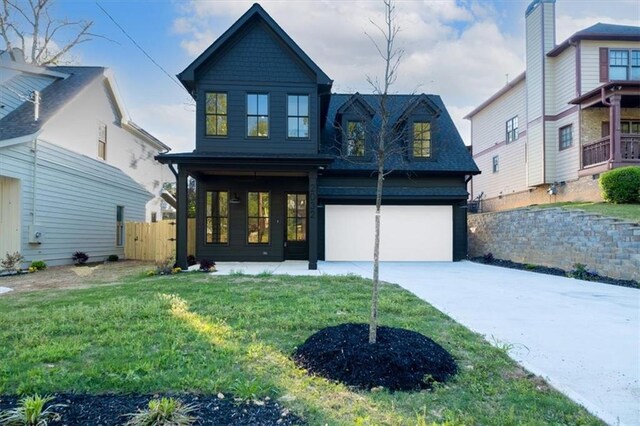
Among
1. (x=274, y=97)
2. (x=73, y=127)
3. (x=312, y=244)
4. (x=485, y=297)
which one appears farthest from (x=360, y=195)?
(x=73, y=127)

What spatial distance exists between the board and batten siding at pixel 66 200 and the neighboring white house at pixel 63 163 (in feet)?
0.09

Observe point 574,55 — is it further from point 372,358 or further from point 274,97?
point 372,358

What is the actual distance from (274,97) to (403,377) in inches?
386

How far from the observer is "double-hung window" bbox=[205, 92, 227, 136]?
11141mm

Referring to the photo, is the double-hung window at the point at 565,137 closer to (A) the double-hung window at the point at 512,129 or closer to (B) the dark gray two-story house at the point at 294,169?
(A) the double-hung window at the point at 512,129

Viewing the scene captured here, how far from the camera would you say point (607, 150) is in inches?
520

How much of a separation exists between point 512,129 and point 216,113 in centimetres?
1555

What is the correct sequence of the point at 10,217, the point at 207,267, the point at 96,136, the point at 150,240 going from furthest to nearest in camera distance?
the point at 150,240
the point at 96,136
the point at 10,217
the point at 207,267

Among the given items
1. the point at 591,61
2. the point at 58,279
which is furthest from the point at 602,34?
the point at 58,279

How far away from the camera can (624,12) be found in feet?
52.1

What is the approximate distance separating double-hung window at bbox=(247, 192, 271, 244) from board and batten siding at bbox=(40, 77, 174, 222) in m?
6.38

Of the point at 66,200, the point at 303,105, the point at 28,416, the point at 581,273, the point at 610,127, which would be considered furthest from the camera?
the point at 610,127

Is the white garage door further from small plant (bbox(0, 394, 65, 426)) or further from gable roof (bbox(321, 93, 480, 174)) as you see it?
small plant (bbox(0, 394, 65, 426))

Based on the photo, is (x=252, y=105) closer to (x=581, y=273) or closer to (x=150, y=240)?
(x=150, y=240)
